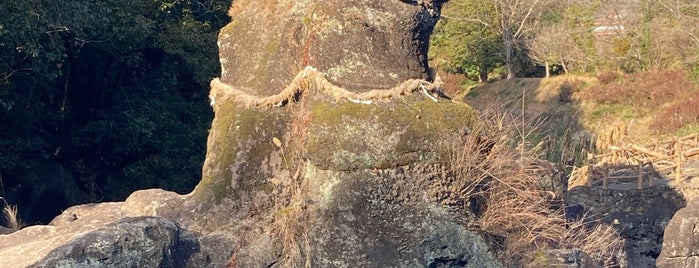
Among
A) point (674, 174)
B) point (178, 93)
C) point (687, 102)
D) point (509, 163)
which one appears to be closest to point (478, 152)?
point (509, 163)

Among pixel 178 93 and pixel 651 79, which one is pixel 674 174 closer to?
pixel 178 93

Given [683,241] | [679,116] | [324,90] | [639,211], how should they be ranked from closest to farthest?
[324,90] < [683,241] < [639,211] < [679,116]

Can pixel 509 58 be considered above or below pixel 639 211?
below

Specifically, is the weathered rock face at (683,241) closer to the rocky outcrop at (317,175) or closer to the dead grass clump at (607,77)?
the rocky outcrop at (317,175)

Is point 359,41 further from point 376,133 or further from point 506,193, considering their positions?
point 506,193

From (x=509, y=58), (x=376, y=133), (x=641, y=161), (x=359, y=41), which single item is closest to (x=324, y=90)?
(x=359, y=41)

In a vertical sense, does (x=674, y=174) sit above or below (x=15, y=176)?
below

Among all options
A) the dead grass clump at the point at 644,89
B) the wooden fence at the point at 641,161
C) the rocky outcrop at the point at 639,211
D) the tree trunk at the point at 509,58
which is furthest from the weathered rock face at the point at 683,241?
the tree trunk at the point at 509,58

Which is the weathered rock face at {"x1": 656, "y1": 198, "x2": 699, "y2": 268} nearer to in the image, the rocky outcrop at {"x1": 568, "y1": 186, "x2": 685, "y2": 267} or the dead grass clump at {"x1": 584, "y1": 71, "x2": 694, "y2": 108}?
the rocky outcrop at {"x1": 568, "y1": 186, "x2": 685, "y2": 267}
